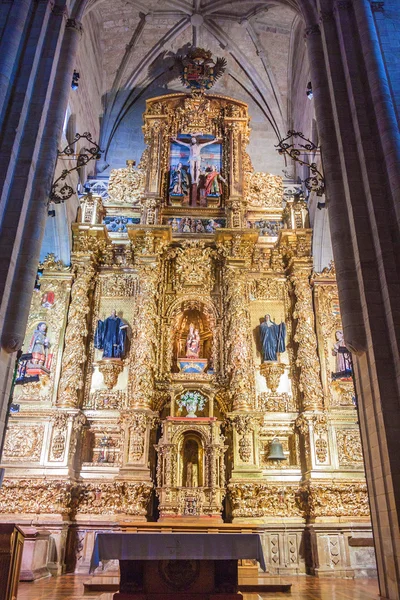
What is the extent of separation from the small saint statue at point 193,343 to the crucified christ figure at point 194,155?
4.83 metres

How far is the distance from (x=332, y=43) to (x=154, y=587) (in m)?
8.99

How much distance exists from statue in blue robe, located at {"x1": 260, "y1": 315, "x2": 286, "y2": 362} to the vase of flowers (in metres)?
1.99

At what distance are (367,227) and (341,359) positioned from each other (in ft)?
22.4

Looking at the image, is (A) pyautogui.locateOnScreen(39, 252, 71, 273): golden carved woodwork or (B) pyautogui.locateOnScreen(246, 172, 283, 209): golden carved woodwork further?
(B) pyautogui.locateOnScreen(246, 172, 283, 209): golden carved woodwork

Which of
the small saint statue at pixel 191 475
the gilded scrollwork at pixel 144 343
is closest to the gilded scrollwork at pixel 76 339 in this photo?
the gilded scrollwork at pixel 144 343

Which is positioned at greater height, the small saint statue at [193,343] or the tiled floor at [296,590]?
the small saint statue at [193,343]

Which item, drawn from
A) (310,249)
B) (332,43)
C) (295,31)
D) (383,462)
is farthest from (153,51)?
(383,462)

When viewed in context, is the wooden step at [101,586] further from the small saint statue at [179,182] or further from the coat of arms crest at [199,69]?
the coat of arms crest at [199,69]

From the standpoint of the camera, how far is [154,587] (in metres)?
6.39

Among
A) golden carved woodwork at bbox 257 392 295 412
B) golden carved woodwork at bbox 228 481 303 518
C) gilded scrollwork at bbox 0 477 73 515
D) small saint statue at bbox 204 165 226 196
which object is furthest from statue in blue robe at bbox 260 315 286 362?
gilded scrollwork at bbox 0 477 73 515

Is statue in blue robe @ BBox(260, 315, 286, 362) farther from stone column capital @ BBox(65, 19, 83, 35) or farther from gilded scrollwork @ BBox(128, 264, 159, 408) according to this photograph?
stone column capital @ BBox(65, 19, 83, 35)

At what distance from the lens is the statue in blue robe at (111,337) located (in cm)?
1360

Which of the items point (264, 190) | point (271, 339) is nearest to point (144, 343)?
point (271, 339)

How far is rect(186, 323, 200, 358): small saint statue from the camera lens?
13.8m
